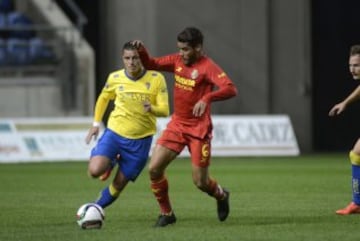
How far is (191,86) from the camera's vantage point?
36.6 ft

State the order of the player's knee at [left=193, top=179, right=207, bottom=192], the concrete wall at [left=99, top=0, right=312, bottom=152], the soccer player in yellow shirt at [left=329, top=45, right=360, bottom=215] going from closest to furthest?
the player's knee at [left=193, top=179, right=207, bottom=192] → the soccer player in yellow shirt at [left=329, top=45, right=360, bottom=215] → the concrete wall at [left=99, top=0, right=312, bottom=152]

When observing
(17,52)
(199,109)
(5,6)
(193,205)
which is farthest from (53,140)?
(199,109)

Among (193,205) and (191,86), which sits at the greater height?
(191,86)

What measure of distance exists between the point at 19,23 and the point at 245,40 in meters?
6.09

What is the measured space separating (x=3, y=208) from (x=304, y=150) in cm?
1724

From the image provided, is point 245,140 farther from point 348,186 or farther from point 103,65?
point 348,186

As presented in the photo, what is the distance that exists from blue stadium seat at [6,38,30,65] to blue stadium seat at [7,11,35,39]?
0.60 metres

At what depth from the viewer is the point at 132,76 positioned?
11695mm

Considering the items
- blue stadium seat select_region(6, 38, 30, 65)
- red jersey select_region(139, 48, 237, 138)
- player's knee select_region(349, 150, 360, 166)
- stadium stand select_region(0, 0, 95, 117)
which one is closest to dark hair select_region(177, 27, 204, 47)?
red jersey select_region(139, 48, 237, 138)

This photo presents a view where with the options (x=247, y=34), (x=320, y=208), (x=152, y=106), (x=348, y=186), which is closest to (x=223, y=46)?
(x=247, y=34)

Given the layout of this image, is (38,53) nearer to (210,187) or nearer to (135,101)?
(135,101)

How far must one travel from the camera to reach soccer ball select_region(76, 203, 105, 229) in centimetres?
1062

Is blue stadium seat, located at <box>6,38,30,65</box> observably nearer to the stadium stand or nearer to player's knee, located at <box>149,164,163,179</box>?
the stadium stand

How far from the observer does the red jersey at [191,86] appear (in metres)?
11.1
